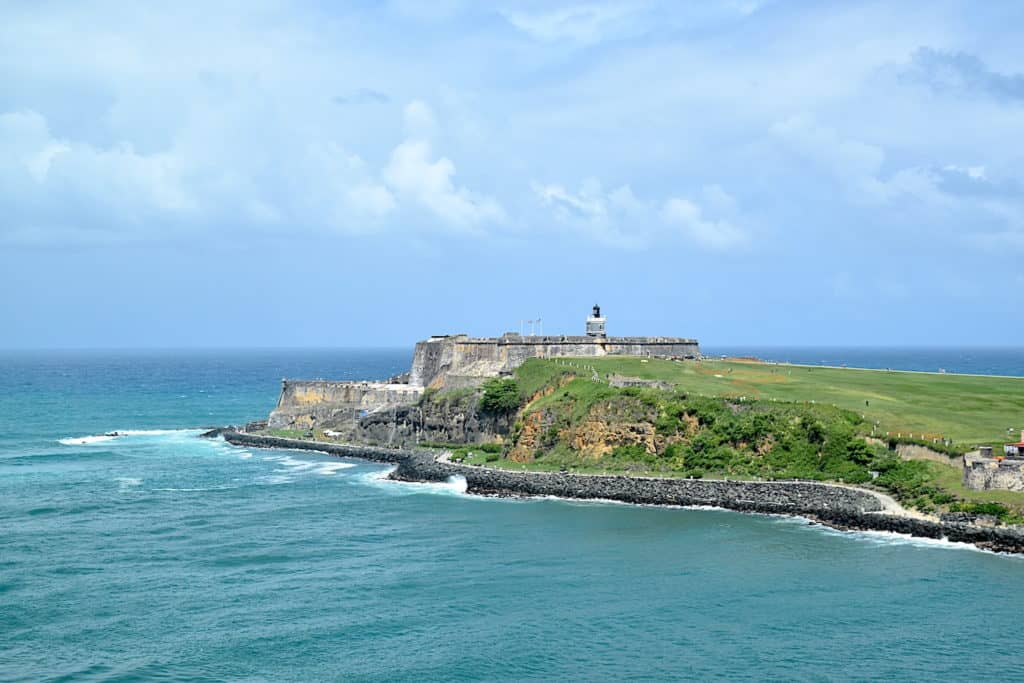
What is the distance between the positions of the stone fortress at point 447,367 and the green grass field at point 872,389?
15.2 feet

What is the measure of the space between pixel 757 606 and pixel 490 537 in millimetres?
16861

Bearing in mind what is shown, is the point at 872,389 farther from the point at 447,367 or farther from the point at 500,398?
the point at 447,367

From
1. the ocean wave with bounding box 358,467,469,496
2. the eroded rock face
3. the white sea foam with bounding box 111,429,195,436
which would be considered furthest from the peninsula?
the white sea foam with bounding box 111,429,195,436

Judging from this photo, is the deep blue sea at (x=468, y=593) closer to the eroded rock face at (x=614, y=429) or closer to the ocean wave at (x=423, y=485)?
the ocean wave at (x=423, y=485)

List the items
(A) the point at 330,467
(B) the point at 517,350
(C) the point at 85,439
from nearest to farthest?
1. (A) the point at 330,467
2. (B) the point at 517,350
3. (C) the point at 85,439

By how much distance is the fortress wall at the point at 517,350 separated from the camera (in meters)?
96.9

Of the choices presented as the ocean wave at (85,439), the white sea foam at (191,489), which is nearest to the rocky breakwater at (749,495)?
the white sea foam at (191,489)

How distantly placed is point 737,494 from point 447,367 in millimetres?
44817

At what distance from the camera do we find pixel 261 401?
156 meters

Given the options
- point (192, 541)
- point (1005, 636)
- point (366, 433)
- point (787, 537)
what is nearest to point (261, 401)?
point (366, 433)

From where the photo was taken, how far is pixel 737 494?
62.2 metres

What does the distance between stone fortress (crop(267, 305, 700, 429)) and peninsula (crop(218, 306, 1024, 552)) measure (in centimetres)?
19

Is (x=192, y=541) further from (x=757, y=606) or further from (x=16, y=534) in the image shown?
(x=757, y=606)

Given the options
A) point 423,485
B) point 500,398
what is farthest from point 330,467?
point 500,398
